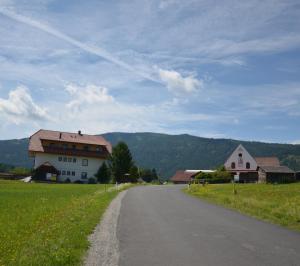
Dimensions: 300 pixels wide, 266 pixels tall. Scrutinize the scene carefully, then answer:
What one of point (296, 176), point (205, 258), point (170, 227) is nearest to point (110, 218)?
point (170, 227)

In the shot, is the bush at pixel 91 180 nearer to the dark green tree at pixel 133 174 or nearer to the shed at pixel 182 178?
the dark green tree at pixel 133 174

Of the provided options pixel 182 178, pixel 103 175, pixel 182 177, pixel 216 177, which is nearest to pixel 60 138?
pixel 103 175

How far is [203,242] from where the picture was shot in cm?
1272

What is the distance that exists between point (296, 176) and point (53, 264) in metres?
75.5

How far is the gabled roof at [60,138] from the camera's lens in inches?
3614

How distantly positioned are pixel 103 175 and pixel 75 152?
→ 7.49m

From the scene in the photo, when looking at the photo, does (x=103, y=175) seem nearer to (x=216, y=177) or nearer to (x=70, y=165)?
(x=70, y=165)

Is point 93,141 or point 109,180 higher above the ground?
point 93,141

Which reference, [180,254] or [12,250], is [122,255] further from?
[12,250]

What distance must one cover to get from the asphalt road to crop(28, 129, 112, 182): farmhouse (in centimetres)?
7304

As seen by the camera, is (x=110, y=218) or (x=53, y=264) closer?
(x=53, y=264)

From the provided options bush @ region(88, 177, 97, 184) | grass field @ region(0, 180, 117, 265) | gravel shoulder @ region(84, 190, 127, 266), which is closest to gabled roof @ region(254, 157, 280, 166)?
bush @ region(88, 177, 97, 184)

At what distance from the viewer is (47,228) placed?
15.0 metres

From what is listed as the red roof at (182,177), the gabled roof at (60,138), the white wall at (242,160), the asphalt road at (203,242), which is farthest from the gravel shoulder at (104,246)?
the red roof at (182,177)
